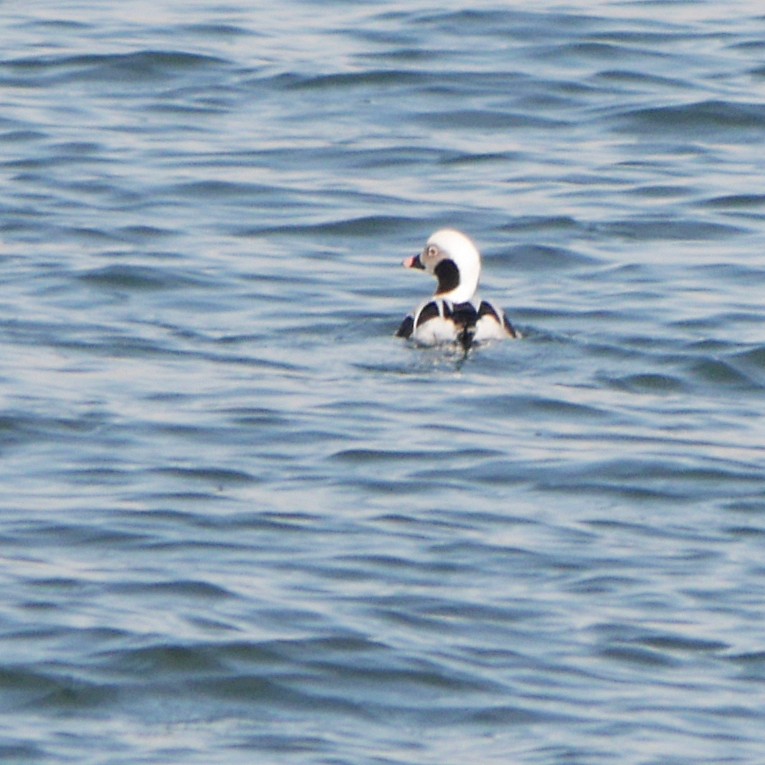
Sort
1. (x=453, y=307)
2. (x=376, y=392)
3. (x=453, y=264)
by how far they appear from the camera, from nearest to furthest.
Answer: (x=376, y=392)
(x=453, y=307)
(x=453, y=264)

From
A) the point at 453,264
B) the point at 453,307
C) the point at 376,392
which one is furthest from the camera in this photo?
the point at 453,264

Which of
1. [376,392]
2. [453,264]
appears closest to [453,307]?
[453,264]

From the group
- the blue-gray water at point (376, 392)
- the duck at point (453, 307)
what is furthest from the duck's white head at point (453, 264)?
the blue-gray water at point (376, 392)

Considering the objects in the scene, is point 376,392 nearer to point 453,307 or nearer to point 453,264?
point 453,307

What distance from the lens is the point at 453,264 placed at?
1427 cm

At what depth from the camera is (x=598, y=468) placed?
1100cm

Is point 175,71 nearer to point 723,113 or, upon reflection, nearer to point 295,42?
point 295,42

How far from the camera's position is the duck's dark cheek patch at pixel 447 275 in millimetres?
14258

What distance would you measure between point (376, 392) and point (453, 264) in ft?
6.46

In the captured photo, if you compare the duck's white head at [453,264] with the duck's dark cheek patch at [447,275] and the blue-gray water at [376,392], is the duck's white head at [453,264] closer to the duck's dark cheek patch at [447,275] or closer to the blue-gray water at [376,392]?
the duck's dark cheek patch at [447,275]

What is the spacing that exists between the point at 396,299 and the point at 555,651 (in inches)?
265

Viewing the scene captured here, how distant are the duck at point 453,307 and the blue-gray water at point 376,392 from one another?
0.58 ft

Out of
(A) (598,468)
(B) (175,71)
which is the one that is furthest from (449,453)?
(B) (175,71)

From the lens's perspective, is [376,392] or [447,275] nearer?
[376,392]
